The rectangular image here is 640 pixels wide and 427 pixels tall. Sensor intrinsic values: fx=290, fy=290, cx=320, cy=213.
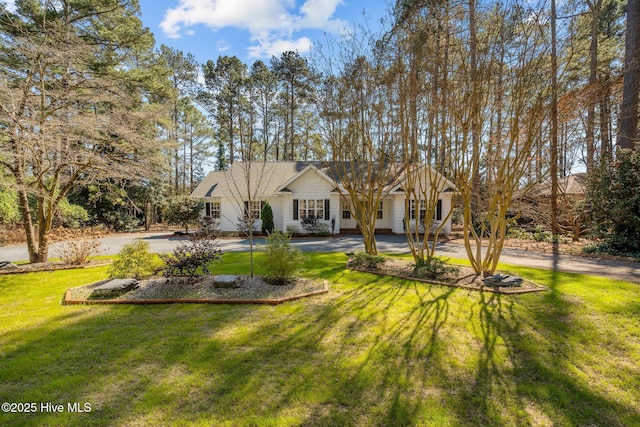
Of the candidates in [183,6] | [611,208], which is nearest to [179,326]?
[183,6]

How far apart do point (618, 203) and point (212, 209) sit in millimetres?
20979

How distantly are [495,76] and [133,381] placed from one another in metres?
8.44

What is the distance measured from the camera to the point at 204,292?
246 inches

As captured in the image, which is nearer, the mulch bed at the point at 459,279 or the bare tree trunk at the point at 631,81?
the mulch bed at the point at 459,279

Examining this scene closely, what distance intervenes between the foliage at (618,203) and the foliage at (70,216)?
26.8 metres

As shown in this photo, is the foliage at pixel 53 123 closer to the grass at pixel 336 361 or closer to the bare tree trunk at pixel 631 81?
the grass at pixel 336 361

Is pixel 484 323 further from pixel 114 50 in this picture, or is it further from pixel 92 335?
pixel 114 50

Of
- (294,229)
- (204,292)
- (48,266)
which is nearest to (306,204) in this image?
(294,229)

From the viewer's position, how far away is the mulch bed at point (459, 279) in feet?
20.6

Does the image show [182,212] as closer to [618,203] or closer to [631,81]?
[618,203]

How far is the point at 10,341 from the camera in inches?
164

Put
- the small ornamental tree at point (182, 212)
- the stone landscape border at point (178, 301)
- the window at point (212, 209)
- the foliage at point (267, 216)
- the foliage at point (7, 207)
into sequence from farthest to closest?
the small ornamental tree at point (182, 212), the window at point (212, 209), the foliage at point (267, 216), the foliage at point (7, 207), the stone landscape border at point (178, 301)

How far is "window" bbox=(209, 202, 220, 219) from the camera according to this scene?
20359 millimetres

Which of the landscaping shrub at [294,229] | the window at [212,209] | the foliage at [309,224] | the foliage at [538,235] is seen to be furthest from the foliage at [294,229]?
the foliage at [538,235]
